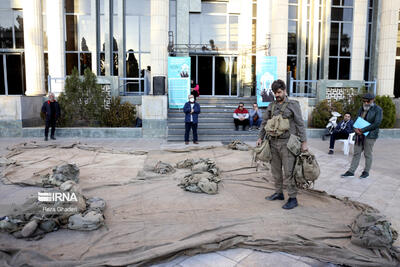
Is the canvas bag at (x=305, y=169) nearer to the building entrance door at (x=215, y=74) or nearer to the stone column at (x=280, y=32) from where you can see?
the stone column at (x=280, y=32)

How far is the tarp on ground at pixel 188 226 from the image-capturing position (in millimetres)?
3688

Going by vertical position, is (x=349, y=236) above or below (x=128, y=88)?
below

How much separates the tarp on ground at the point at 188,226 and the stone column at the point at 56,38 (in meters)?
11.7

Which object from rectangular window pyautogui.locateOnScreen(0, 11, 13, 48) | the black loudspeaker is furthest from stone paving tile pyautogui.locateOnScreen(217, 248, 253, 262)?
rectangular window pyautogui.locateOnScreen(0, 11, 13, 48)

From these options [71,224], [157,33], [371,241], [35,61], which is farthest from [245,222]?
[35,61]

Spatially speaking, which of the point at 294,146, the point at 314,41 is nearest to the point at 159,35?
the point at 314,41

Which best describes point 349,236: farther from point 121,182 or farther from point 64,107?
point 64,107

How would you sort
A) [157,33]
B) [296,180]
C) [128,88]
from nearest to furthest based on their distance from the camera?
[296,180], [157,33], [128,88]

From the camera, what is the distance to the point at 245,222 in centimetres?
458

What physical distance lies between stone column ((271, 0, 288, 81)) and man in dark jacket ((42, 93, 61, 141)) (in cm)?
1043

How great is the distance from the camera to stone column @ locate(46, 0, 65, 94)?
17.4 m

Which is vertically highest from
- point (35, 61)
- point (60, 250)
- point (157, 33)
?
point (157, 33)

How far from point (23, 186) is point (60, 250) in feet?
10.2

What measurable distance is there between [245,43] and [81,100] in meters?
Answer: 10.2
